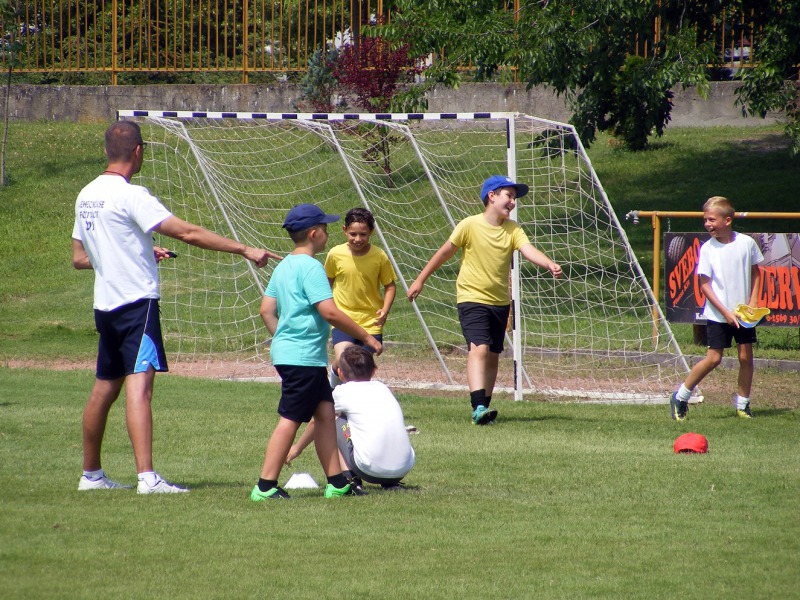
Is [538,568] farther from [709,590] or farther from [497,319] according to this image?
[497,319]

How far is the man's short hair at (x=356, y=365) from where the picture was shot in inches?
250

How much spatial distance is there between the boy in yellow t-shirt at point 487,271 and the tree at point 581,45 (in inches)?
241

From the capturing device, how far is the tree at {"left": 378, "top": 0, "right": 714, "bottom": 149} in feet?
48.4

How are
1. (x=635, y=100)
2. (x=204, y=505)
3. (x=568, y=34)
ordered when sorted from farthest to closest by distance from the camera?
(x=635, y=100) → (x=568, y=34) → (x=204, y=505)

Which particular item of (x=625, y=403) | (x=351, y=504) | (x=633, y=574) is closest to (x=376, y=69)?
(x=625, y=403)

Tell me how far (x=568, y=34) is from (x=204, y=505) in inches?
430

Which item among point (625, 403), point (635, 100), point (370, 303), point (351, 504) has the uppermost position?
Result: point (635, 100)

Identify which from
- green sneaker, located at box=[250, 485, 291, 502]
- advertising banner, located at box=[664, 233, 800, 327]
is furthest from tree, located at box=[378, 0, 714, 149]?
green sneaker, located at box=[250, 485, 291, 502]

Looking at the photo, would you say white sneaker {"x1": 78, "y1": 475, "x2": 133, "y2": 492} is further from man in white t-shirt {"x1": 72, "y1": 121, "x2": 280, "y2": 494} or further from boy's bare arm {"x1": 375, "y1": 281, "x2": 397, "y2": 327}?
boy's bare arm {"x1": 375, "y1": 281, "x2": 397, "y2": 327}

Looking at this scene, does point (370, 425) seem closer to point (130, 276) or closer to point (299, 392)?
point (299, 392)

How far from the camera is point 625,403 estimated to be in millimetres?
10680

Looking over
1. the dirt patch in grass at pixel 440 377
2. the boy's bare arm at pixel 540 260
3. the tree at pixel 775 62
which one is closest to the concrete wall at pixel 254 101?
the tree at pixel 775 62

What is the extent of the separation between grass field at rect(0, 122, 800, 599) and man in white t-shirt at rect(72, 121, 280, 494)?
443 mm

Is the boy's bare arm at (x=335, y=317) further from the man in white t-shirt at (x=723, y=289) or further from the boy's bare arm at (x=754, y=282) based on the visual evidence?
the boy's bare arm at (x=754, y=282)
